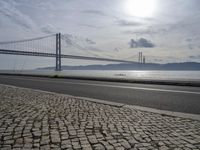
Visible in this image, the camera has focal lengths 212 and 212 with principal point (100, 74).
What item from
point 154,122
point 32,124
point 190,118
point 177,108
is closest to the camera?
Result: point 32,124

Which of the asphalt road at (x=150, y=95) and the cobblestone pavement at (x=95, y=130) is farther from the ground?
the asphalt road at (x=150, y=95)

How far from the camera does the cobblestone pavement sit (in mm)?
3024

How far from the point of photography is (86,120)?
168 inches

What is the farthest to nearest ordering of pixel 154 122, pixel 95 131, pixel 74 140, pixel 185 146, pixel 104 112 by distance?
pixel 104 112
pixel 154 122
pixel 95 131
pixel 74 140
pixel 185 146

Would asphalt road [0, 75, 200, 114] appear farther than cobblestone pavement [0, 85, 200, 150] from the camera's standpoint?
Yes

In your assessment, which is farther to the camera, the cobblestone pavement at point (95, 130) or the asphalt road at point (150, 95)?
the asphalt road at point (150, 95)

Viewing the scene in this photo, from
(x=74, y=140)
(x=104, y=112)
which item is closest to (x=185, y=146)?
(x=74, y=140)

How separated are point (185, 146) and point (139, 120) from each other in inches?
55.0

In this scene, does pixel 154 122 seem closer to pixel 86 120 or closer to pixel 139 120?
pixel 139 120

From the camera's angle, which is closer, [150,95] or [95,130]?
[95,130]

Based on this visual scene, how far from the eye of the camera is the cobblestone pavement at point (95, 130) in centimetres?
302

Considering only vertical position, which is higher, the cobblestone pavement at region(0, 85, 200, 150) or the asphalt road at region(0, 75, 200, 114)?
the asphalt road at region(0, 75, 200, 114)

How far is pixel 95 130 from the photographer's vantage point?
3.63 meters

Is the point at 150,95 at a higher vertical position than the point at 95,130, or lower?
higher
